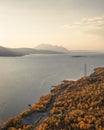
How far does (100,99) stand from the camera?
3259 cm

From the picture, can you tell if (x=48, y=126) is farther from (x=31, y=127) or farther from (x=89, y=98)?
(x=89, y=98)

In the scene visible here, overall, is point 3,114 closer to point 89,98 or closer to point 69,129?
point 89,98

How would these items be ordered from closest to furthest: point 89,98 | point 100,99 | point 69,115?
point 69,115
point 100,99
point 89,98

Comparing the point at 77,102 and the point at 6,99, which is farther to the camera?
the point at 6,99

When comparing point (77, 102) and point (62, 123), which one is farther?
point (77, 102)

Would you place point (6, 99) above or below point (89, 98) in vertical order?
below

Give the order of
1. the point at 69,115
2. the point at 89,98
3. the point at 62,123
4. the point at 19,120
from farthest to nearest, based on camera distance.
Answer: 1. the point at 89,98
2. the point at 19,120
3. the point at 69,115
4. the point at 62,123

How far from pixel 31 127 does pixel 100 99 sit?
11.4m

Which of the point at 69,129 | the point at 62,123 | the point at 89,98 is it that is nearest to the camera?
the point at 69,129

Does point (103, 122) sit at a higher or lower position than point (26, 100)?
higher

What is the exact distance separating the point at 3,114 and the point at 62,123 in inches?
636

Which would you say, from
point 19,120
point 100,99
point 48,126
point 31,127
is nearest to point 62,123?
point 48,126

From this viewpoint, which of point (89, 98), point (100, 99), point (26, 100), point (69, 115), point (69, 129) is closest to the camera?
point (69, 129)

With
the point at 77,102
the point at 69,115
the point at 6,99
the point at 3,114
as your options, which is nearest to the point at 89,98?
the point at 77,102
